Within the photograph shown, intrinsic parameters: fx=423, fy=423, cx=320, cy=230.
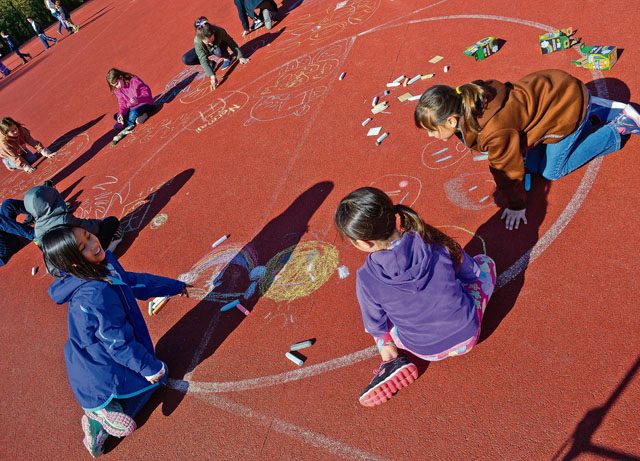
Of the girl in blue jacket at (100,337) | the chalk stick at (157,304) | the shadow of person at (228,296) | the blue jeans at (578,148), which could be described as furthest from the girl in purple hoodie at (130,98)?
the blue jeans at (578,148)

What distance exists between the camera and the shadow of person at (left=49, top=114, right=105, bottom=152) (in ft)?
34.6

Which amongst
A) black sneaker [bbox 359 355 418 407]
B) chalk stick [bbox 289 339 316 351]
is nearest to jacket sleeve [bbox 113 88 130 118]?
chalk stick [bbox 289 339 316 351]

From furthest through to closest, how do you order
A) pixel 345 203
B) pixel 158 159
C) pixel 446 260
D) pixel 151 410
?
1. pixel 158 159
2. pixel 151 410
3. pixel 446 260
4. pixel 345 203

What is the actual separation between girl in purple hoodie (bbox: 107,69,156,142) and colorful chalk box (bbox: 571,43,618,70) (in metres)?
8.13

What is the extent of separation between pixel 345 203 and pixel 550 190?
272cm

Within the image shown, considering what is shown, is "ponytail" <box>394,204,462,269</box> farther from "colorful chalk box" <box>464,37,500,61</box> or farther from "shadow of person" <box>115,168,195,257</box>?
"shadow of person" <box>115,168,195,257</box>

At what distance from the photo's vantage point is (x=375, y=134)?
599 centimetres

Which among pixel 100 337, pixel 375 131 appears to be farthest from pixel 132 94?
pixel 100 337

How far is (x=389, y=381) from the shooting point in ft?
11.3

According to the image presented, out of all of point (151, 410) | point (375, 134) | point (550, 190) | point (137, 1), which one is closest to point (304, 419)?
point (151, 410)

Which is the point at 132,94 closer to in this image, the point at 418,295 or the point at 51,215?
the point at 51,215

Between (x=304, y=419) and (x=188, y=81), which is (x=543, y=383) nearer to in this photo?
(x=304, y=419)

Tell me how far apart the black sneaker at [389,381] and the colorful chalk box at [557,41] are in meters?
4.91

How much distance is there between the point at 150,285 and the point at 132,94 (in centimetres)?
613
